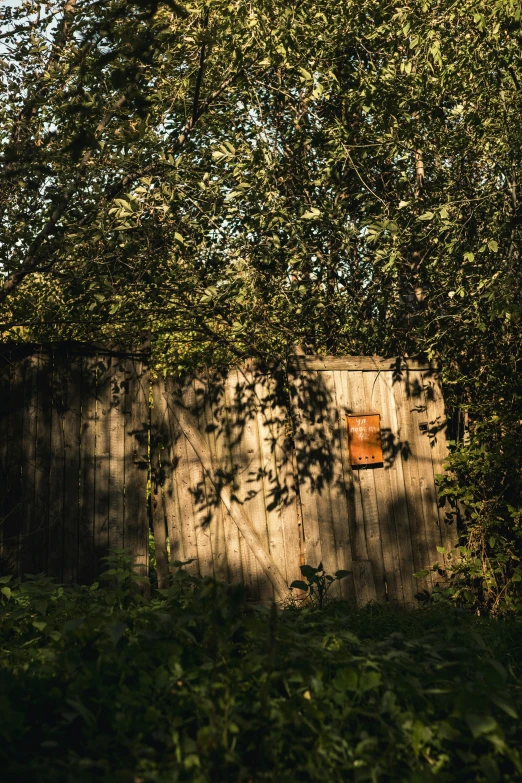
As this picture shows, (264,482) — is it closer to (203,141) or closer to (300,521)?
(300,521)

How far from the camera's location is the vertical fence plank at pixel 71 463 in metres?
5.56

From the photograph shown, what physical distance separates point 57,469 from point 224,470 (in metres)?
1.35

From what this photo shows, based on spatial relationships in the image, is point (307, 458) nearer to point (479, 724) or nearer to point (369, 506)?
point (369, 506)

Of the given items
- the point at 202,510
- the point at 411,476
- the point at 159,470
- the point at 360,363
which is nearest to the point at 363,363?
the point at 360,363

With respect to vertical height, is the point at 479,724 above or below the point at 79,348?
below

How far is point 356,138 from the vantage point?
21.7ft

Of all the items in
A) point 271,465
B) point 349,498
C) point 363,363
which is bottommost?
point 349,498

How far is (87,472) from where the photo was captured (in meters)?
5.71

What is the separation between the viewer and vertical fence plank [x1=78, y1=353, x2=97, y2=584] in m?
5.59

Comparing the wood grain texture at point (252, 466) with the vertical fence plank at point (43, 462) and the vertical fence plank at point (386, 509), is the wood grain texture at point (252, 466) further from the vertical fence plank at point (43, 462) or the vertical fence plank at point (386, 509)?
the vertical fence plank at point (43, 462)

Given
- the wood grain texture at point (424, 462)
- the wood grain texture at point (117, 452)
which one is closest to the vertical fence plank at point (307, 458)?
the wood grain texture at point (424, 462)

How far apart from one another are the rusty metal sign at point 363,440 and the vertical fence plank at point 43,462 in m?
A: 2.56

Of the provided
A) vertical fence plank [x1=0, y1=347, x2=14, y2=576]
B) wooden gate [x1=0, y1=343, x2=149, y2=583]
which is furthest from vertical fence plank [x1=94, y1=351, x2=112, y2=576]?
vertical fence plank [x1=0, y1=347, x2=14, y2=576]

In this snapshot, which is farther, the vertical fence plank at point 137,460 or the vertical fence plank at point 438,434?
the vertical fence plank at point 438,434
